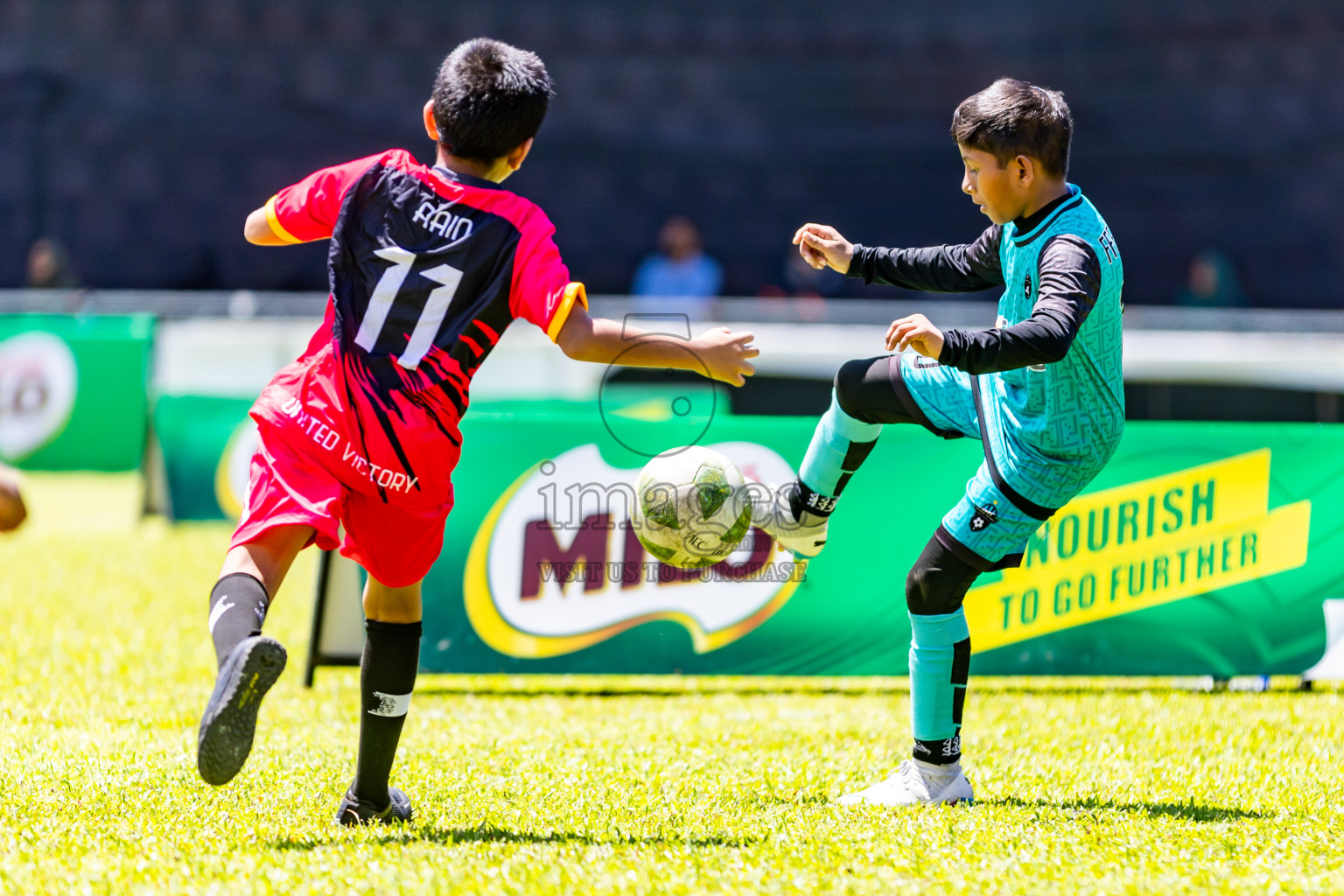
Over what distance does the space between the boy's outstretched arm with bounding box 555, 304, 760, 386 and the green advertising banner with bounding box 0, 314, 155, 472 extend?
29.0 feet

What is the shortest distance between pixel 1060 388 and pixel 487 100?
165cm

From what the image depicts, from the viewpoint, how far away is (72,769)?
4.39 metres

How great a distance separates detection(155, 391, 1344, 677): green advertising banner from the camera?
5.81 metres

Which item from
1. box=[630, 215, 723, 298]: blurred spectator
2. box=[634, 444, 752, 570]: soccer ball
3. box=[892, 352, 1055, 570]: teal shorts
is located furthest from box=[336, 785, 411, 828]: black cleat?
box=[630, 215, 723, 298]: blurred spectator

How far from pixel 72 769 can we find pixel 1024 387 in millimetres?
2979

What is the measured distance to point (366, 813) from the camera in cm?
378

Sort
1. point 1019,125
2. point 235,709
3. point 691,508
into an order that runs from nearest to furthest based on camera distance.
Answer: point 235,709, point 1019,125, point 691,508

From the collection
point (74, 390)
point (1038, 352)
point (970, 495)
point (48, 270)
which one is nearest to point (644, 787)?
point (970, 495)

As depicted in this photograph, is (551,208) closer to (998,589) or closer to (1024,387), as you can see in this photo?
(998,589)

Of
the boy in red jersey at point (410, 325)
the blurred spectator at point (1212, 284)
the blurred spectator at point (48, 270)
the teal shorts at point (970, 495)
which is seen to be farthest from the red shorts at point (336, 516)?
the blurred spectator at point (1212, 284)

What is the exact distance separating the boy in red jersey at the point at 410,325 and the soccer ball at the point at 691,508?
816mm

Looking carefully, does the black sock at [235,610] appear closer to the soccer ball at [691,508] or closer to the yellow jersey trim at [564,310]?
the yellow jersey trim at [564,310]

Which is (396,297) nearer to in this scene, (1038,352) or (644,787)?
(1038,352)

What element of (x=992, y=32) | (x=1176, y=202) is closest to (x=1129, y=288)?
(x=1176, y=202)
